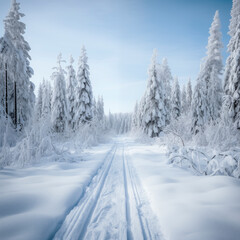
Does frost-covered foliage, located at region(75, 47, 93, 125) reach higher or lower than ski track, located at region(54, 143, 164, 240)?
higher

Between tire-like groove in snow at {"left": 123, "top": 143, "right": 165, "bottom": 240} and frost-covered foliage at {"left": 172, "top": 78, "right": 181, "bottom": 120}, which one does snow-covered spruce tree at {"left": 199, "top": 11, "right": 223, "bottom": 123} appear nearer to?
frost-covered foliage at {"left": 172, "top": 78, "right": 181, "bottom": 120}

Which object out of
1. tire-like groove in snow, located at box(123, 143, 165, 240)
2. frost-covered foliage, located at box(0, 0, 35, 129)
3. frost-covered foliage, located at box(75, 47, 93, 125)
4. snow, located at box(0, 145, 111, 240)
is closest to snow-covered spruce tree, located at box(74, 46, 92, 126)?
frost-covered foliage, located at box(75, 47, 93, 125)

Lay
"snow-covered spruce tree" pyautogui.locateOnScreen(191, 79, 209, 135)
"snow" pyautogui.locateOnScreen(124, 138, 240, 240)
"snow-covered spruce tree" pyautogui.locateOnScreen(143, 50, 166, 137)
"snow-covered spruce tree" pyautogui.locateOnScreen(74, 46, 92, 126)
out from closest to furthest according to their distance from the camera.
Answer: "snow" pyautogui.locateOnScreen(124, 138, 240, 240)
"snow-covered spruce tree" pyautogui.locateOnScreen(191, 79, 209, 135)
"snow-covered spruce tree" pyautogui.locateOnScreen(143, 50, 166, 137)
"snow-covered spruce tree" pyautogui.locateOnScreen(74, 46, 92, 126)

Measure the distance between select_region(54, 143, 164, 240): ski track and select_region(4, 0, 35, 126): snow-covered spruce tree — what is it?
1196 cm

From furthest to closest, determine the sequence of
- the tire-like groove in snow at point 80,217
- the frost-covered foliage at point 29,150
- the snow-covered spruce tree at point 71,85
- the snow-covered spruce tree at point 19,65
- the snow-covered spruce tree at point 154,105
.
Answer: the snow-covered spruce tree at point 71,85 < the snow-covered spruce tree at point 154,105 < the snow-covered spruce tree at point 19,65 < the frost-covered foliage at point 29,150 < the tire-like groove in snow at point 80,217

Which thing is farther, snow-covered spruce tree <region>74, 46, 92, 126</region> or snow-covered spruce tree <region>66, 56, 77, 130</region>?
snow-covered spruce tree <region>66, 56, 77, 130</region>

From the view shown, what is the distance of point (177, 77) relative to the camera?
1336 inches

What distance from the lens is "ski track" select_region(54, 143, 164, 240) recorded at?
194 cm

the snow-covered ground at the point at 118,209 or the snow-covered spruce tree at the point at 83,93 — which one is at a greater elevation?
the snow-covered spruce tree at the point at 83,93

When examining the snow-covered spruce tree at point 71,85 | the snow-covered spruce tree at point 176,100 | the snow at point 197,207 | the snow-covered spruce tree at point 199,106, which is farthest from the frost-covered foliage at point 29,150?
the snow-covered spruce tree at point 176,100

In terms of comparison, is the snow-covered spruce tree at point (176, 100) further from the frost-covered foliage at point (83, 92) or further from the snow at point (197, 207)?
the snow at point (197, 207)

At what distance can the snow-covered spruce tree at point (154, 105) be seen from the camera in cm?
1856

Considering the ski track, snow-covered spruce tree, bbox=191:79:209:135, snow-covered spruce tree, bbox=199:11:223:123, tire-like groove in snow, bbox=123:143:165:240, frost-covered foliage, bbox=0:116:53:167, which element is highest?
snow-covered spruce tree, bbox=199:11:223:123

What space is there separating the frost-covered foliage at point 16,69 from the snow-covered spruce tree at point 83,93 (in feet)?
20.7
